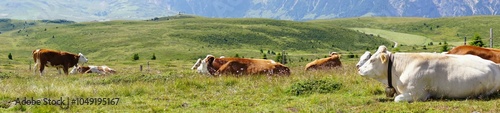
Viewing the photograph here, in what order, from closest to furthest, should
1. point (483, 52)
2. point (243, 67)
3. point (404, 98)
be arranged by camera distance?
point (404, 98) → point (483, 52) → point (243, 67)

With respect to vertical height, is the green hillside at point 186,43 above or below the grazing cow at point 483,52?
below

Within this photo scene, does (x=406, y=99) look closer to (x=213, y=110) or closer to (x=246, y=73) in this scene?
(x=213, y=110)

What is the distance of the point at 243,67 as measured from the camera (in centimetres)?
1920

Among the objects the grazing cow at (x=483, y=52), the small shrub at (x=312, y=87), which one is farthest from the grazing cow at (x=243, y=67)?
the grazing cow at (x=483, y=52)

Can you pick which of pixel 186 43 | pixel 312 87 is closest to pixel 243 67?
pixel 312 87

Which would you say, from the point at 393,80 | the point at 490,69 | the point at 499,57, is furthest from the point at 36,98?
the point at 499,57

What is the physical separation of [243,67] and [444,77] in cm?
899

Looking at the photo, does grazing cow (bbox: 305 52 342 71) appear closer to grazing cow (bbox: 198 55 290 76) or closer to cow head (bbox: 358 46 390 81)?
grazing cow (bbox: 198 55 290 76)

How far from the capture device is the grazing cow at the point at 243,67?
62.2ft

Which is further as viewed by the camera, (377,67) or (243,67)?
(243,67)

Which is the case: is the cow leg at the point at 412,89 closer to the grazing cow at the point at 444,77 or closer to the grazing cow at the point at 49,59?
the grazing cow at the point at 444,77

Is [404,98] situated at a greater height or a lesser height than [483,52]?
lesser

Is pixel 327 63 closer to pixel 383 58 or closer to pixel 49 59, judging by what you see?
pixel 383 58

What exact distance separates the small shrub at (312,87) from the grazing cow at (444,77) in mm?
2343
